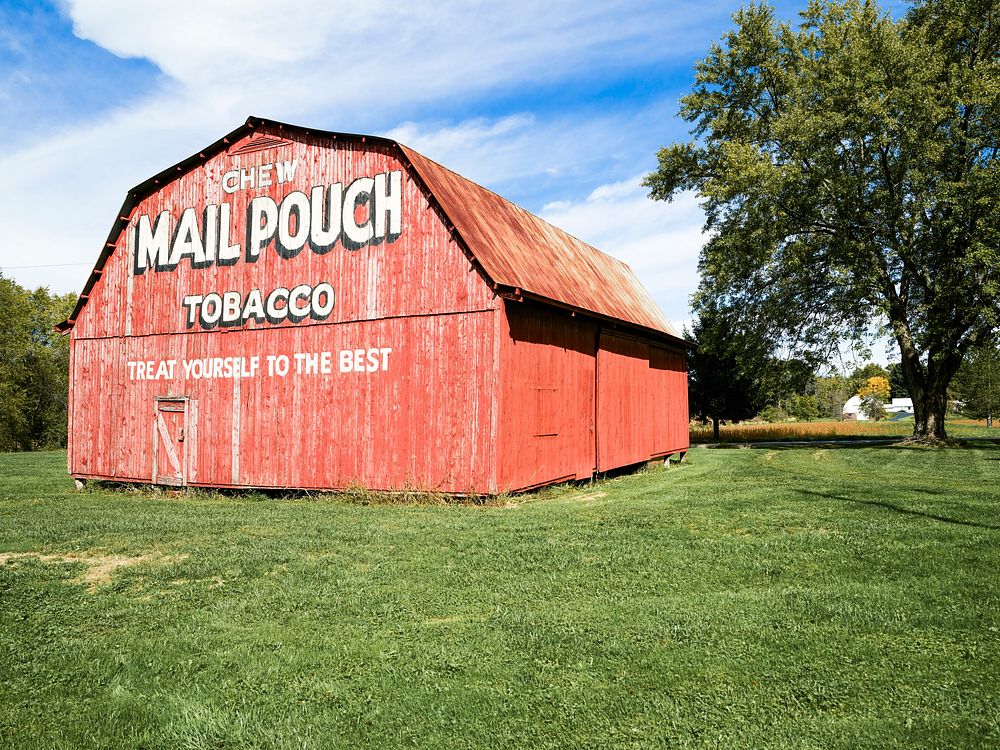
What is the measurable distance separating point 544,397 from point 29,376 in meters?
43.8

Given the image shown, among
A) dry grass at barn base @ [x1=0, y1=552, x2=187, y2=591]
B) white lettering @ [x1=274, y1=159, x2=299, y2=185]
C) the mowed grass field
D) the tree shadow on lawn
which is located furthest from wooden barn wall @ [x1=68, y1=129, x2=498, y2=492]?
dry grass at barn base @ [x1=0, y1=552, x2=187, y2=591]

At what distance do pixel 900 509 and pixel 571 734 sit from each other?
29.8 feet

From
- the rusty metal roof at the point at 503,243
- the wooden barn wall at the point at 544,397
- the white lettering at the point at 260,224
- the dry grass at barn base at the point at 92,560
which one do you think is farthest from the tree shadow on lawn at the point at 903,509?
the white lettering at the point at 260,224

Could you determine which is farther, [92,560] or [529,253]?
[529,253]

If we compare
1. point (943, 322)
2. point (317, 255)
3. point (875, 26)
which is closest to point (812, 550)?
point (317, 255)

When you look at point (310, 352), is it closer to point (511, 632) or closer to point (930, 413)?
point (511, 632)

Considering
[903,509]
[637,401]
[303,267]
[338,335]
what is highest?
[303,267]

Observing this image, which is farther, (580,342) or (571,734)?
(580,342)

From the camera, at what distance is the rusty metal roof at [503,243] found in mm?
14766

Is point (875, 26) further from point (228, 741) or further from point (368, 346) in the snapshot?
point (228, 741)

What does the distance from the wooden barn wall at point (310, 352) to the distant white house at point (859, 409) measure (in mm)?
104394

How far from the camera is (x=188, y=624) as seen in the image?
6.01 meters

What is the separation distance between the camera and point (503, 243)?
→ 1625cm

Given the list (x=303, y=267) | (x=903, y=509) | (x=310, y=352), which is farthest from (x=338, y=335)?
(x=903, y=509)
